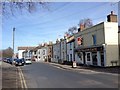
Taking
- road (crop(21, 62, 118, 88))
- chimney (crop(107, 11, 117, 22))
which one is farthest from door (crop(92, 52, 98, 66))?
road (crop(21, 62, 118, 88))

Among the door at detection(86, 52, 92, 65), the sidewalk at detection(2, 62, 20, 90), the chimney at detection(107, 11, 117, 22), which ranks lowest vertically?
the sidewalk at detection(2, 62, 20, 90)

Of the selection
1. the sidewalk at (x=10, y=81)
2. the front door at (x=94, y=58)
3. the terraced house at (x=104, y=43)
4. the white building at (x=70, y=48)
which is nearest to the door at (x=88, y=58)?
the terraced house at (x=104, y=43)

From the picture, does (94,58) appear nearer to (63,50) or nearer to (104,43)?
(104,43)

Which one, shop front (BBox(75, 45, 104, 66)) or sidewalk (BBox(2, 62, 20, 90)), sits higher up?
shop front (BBox(75, 45, 104, 66))

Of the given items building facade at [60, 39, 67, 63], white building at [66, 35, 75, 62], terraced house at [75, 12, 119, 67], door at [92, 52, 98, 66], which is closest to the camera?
terraced house at [75, 12, 119, 67]

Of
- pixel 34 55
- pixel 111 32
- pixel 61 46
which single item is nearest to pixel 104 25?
pixel 111 32

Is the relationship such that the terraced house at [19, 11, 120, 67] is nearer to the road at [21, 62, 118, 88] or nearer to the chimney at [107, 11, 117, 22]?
the chimney at [107, 11, 117, 22]

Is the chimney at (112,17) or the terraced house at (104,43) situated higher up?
the chimney at (112,17)

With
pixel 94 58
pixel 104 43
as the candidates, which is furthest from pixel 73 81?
pixel 94 58

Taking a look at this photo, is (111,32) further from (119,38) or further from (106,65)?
(106,65)

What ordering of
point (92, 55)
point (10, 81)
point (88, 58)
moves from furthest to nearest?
1. point (88, 58)
2. point (92, 55)
3. point (10, 81)

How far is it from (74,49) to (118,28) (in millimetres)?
19452

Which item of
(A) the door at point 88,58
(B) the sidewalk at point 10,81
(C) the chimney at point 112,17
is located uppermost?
(C) the chimney at point 112,17

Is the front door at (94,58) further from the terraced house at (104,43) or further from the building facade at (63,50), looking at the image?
the building facade at (63,50)
